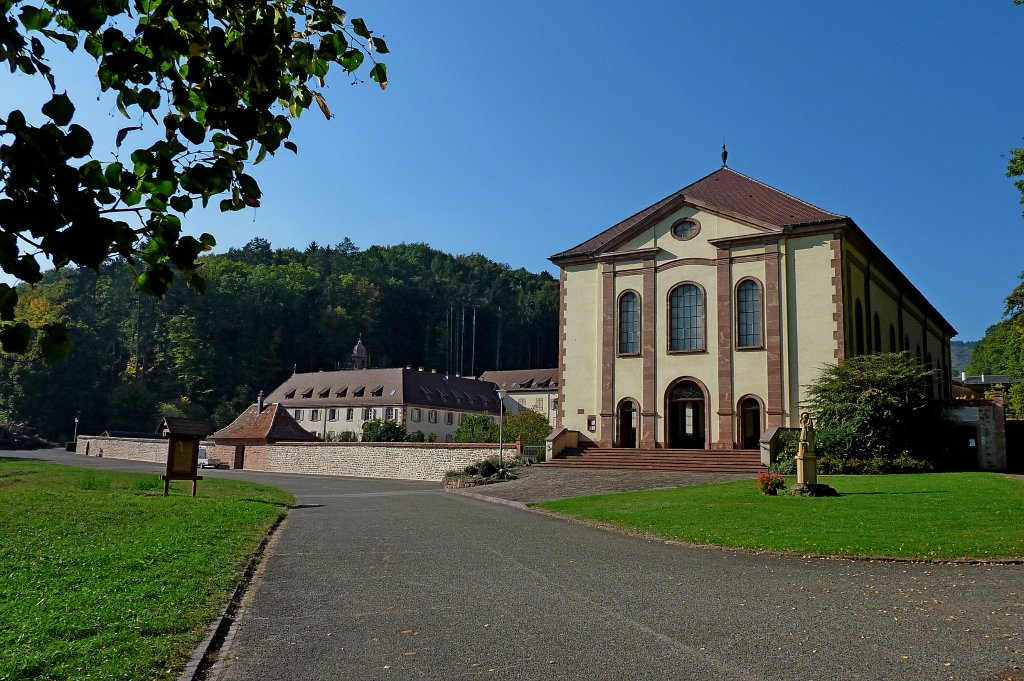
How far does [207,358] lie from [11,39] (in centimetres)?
10669

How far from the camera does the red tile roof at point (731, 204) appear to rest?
122 ft

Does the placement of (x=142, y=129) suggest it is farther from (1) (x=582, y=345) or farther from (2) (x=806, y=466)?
(1) (x=582, y=345)

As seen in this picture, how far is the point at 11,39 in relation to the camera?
10.4ft

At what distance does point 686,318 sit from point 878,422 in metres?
11.6

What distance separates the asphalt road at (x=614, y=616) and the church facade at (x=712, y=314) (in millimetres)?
24605

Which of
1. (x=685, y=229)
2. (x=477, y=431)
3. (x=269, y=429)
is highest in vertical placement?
(x=685, y=229)

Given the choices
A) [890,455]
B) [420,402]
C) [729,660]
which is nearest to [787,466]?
[890,455]

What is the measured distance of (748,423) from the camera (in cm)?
3850

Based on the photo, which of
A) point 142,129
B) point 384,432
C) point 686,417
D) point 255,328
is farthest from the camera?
point 255,328

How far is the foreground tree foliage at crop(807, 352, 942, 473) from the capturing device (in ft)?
94.5

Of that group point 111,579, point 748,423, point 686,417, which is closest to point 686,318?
point 748,423

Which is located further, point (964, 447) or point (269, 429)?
point (269, 429)

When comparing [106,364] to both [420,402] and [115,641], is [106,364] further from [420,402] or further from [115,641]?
[115,641]

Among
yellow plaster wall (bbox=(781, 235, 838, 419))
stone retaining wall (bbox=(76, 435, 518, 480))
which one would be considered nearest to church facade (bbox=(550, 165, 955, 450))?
yellow plaster wall (bbox=(781, 235, 838, 419))
